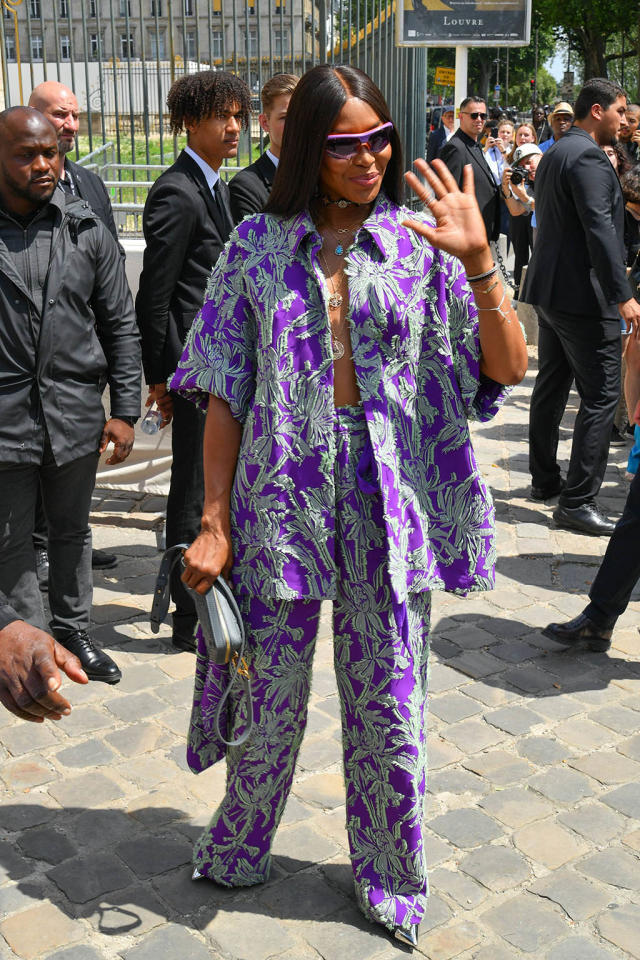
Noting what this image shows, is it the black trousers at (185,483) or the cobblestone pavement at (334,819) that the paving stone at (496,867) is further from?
the black trousers at (185,483)

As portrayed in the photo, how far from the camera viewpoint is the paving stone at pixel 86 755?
4.04m

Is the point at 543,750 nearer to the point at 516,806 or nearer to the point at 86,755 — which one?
the point at 516,806

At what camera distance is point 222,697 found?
3.06 meters

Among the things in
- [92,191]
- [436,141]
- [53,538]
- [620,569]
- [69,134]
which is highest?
[69,134]

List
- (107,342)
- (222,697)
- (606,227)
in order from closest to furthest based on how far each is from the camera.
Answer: (222,697) → (107,342) → (606,227)

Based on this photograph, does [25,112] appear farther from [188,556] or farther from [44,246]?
[188,556]

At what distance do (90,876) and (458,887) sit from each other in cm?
107

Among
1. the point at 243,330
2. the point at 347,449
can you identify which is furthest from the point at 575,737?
the point at 243,330

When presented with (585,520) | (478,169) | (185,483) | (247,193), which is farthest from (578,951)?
(478,169)

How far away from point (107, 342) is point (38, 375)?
0.43m

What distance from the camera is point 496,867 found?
341 cm

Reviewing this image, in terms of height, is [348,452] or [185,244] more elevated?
[185,244]

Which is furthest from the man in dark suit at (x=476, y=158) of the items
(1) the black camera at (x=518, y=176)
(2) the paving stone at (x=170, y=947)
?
(2) the paving stone at (x=170, y=947)

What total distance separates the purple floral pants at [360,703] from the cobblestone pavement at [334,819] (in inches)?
8.2
